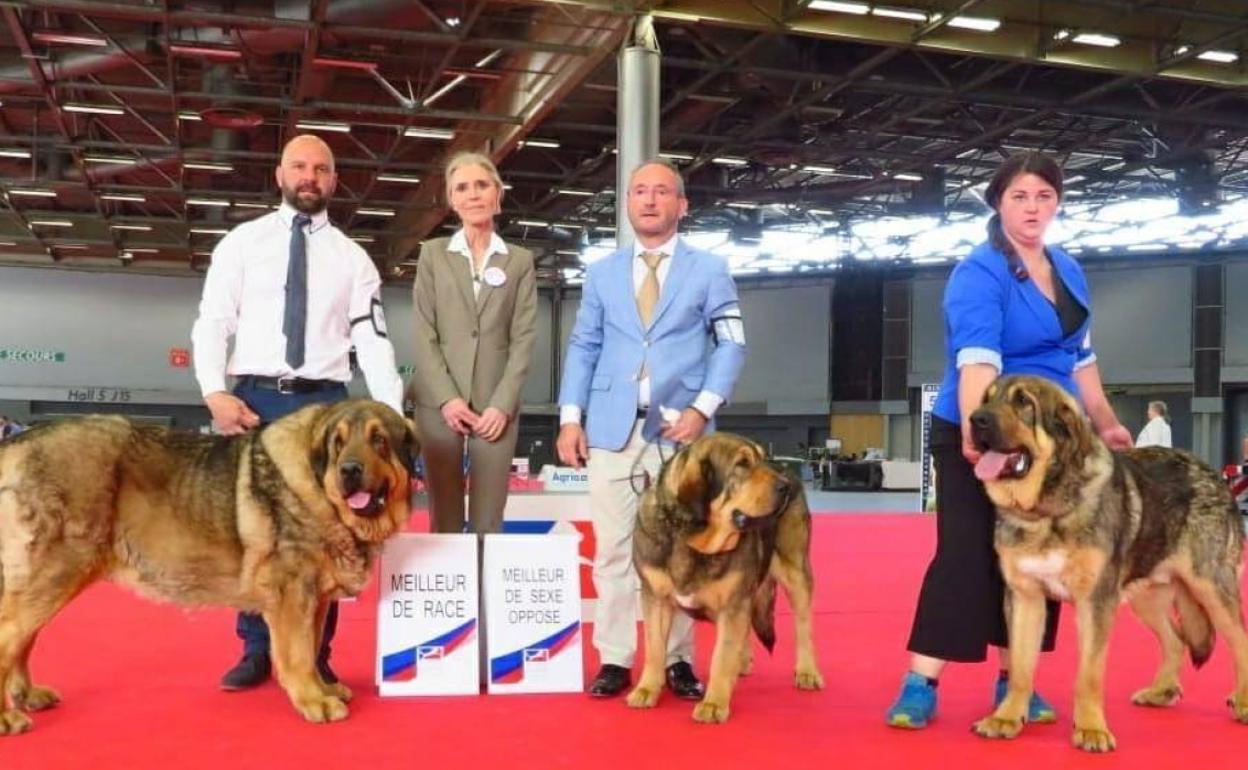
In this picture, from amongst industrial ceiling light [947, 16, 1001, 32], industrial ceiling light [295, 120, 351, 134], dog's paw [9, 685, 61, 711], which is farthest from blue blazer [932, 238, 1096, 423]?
industrial ceiling light [295, 120, 351, 134]

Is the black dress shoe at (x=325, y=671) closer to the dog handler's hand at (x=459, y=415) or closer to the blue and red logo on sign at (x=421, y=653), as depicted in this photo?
the blue and red logo on sign at (x=421, y=653)

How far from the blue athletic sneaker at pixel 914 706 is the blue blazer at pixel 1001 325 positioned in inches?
37.8

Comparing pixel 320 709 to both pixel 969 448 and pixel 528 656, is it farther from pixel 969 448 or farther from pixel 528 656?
pixel 969 448

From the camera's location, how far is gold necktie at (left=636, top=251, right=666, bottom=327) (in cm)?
451

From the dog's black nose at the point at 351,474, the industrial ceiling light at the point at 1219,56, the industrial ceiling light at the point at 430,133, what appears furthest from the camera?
the industrial ceiling light at the point at 430,133

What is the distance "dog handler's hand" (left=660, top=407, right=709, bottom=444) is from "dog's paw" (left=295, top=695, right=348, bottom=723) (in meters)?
1.59

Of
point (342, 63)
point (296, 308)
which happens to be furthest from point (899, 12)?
point (296, 308)

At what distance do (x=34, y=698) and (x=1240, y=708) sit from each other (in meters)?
4.40

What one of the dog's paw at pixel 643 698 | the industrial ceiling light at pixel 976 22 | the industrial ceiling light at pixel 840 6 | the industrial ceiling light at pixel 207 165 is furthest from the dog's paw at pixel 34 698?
the industrial ceiling light at pixel 207 165

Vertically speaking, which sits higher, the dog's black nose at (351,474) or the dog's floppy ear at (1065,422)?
the dog's floppy ear at (1065,422)

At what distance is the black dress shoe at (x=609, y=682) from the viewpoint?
4352mm

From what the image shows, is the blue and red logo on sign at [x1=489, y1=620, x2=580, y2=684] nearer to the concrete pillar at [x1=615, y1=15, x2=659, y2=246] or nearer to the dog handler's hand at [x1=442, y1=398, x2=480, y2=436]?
the dog handler's hand at [x1=442, y1=398, x2=480, y2=436]

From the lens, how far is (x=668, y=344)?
4449 mm

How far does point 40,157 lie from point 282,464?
75.9 ft
